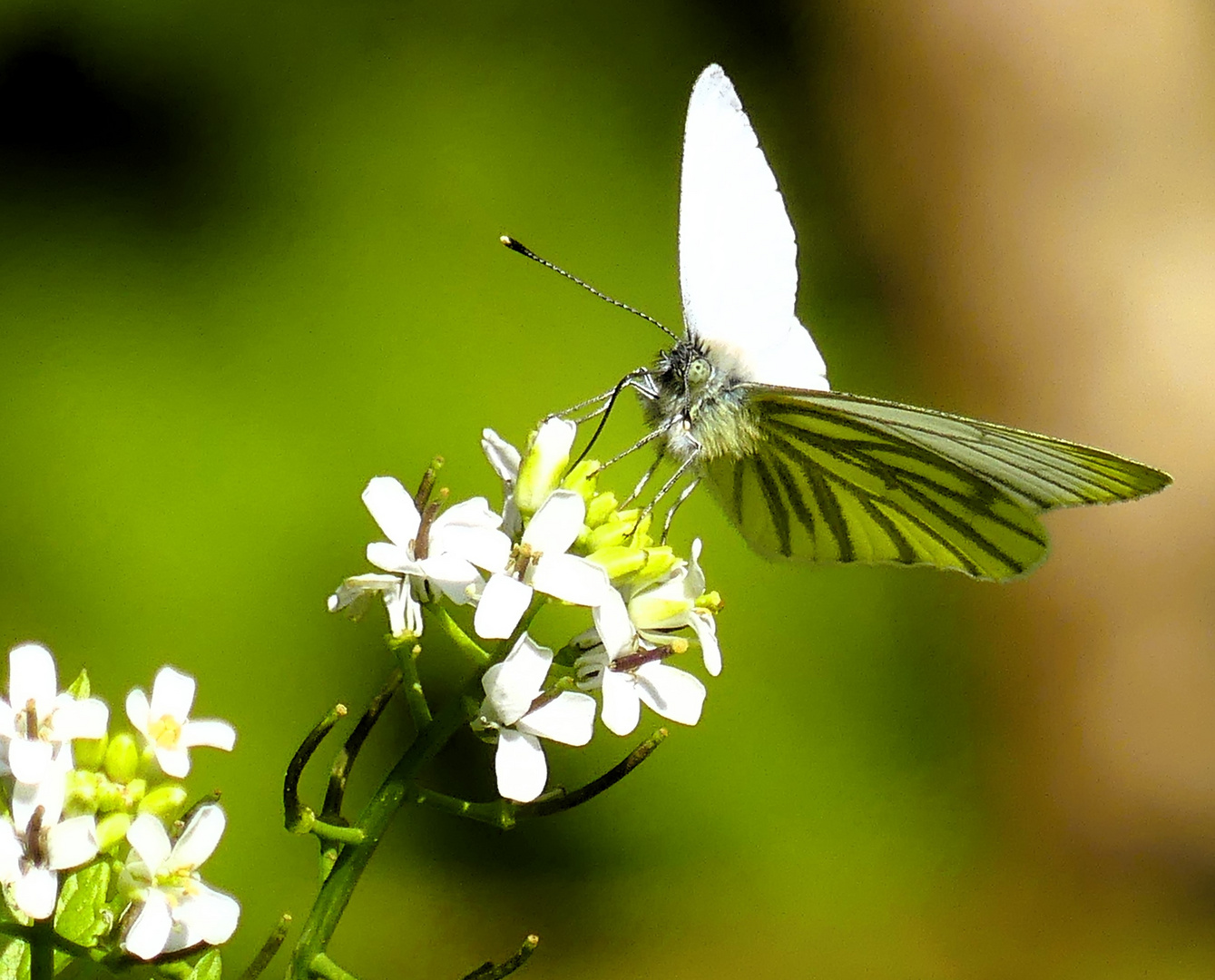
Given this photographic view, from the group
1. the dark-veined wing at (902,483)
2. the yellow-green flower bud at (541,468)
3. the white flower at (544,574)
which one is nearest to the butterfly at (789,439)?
the dark-veined wing at (902,483)

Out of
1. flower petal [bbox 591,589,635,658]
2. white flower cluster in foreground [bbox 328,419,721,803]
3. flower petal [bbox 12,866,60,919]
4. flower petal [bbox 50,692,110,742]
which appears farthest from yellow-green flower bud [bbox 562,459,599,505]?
flower petal [bbox 12,866,60,919]

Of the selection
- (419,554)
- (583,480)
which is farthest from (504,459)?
(419,554)

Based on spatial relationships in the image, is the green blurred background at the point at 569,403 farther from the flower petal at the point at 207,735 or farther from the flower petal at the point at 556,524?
the flower petal at the point at 556,524

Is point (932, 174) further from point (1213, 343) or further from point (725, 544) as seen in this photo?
point (725, 544)

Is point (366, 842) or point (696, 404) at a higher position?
point (696, 404)

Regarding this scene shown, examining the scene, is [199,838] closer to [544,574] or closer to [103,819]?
[103,819]

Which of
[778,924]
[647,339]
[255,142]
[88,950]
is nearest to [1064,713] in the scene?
[778,924]

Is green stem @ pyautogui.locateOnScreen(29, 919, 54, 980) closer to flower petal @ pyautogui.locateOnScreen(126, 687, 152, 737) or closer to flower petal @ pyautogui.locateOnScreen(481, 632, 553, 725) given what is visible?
flower petal @ pyautogui.locateOnScreen(126, 687, 152, 737)
